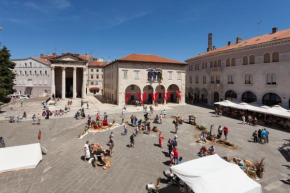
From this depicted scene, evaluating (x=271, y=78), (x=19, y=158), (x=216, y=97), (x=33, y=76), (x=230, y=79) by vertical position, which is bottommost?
(x=19, y=158)

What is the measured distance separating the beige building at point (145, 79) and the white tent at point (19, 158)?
25079 mm

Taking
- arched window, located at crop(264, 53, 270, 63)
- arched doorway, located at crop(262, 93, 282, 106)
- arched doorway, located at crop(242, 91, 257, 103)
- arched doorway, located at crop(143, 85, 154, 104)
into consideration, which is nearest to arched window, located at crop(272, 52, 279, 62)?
arched window, located at crop(264, 53, 270, 63)

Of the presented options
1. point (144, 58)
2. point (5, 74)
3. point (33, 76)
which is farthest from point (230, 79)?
point (33, 76)

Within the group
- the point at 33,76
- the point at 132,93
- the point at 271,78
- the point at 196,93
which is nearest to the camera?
the point at 271,78

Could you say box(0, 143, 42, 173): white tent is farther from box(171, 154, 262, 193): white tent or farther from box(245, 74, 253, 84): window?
box(245, 74, 253, 84): window

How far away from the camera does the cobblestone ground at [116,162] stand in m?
8.79

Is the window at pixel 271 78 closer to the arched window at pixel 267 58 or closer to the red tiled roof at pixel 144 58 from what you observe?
Answer: the arched window at pixel 267 58

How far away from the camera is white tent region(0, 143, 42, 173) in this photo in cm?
981

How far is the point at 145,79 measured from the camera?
37469mm

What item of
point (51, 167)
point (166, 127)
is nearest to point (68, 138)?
point (51, 167)

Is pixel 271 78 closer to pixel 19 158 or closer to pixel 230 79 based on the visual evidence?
pixel 230 79

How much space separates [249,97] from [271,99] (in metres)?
3.69

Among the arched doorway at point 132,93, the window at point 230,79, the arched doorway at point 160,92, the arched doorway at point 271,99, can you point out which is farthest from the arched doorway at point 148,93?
the arched doorway at point 271,99

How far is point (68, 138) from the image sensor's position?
53.0 feet
